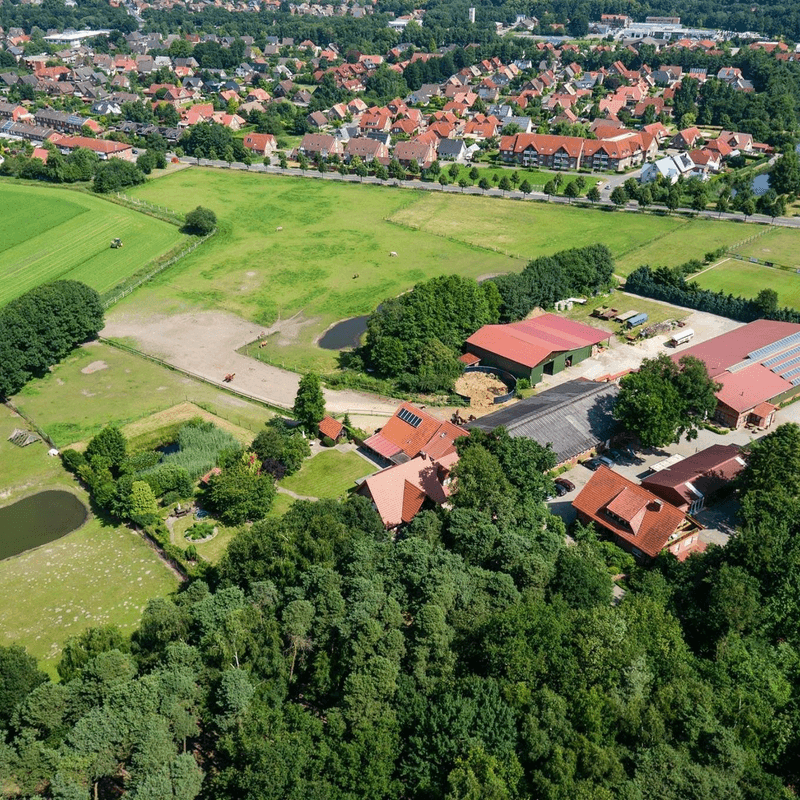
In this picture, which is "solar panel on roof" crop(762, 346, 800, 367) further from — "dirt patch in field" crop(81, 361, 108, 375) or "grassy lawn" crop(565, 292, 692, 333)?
"dirt patch in field" crop(81, 361, 108, 375)

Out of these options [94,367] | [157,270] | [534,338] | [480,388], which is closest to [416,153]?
[157,270]

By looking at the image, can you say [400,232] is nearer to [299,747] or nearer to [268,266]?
[268,266]

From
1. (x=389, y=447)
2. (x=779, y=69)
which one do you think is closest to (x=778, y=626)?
(x=389, y=447)

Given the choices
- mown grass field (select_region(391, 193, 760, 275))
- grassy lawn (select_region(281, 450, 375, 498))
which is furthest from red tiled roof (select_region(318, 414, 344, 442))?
mown grass field (select_region(391, 193, 760, 275))

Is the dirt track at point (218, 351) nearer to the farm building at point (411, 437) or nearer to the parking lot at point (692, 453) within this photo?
the farm building at point (411, 437)

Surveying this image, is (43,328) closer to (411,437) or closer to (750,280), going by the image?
(411,437)

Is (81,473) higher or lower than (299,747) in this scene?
lower

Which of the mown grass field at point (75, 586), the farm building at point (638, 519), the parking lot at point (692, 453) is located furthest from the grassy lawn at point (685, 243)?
the mown grass field at point (75, 586)
